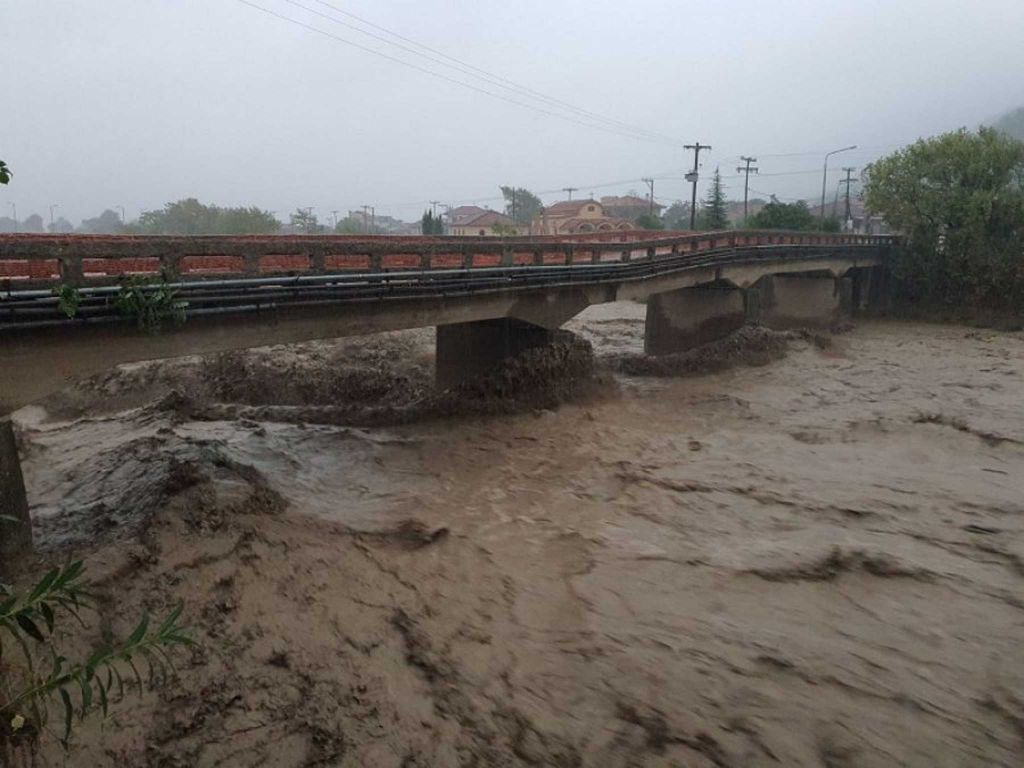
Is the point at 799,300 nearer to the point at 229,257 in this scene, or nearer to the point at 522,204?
the point at 229,257

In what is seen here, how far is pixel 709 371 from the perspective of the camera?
21625mm

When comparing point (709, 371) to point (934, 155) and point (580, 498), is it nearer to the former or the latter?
point (580, 498)

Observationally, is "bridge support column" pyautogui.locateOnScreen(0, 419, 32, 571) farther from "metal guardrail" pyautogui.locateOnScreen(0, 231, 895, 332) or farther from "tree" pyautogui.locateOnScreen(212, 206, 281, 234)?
"tree" pyautogui.locateOnScreen(212, 206, 281, 234)

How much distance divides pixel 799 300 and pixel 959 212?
7992 millimetres

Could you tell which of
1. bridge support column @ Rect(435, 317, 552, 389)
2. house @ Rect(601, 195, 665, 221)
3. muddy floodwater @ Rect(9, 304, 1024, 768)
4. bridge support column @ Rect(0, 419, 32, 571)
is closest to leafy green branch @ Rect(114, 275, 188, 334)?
bridge support column @ Rect(0, 419, 32, 571)

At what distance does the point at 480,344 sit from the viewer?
16.5 m

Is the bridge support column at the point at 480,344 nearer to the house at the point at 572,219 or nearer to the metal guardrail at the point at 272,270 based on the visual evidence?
the metal guardrail at the point at 272,270

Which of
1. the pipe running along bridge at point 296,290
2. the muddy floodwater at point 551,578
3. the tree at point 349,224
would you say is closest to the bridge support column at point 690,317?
the pipe running along bridge at point 296,290

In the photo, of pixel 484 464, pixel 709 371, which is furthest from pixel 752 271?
pixel 484 464

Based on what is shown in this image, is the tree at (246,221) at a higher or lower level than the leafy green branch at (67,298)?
higher

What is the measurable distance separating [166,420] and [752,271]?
19395mm

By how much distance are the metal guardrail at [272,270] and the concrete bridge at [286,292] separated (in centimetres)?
2

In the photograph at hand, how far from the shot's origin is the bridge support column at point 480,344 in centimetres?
1638

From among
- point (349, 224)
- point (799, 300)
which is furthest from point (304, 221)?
point (799, 300)
